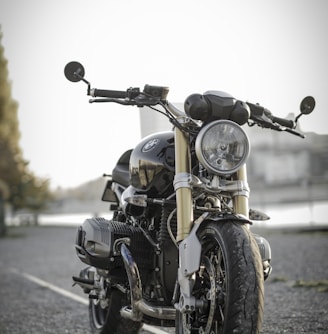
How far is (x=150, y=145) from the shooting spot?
3.31 m

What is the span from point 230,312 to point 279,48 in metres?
2.93

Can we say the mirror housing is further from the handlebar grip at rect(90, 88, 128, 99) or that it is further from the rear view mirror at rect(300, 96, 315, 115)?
the handlebar grip at rect(90, 88, 128, 99)

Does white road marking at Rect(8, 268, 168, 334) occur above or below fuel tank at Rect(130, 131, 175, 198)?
below

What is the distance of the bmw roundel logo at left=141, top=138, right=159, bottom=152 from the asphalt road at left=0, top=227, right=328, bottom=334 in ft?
5.37

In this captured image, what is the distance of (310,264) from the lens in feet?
25.3

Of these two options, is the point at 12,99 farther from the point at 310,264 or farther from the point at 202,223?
the point at 202,223

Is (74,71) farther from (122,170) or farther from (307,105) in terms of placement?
(307,105)

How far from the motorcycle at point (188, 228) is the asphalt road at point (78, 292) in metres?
1.20

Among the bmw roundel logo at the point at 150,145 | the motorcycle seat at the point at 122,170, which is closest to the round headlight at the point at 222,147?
the bmw roundel logo at the point at 150,145

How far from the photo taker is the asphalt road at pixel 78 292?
452 cm

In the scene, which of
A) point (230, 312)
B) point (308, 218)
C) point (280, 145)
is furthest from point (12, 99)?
point (230, 312)

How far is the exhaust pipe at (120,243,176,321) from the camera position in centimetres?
297

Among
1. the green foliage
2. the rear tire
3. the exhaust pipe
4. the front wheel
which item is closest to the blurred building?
the green foliage

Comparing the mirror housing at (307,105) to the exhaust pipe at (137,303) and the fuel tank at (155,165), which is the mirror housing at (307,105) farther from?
the exhaust pipe at (137,303)
